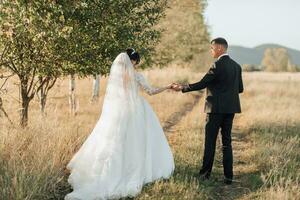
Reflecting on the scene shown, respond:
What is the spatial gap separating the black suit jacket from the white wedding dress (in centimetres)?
113

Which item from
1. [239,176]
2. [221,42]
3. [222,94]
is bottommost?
[239,176]

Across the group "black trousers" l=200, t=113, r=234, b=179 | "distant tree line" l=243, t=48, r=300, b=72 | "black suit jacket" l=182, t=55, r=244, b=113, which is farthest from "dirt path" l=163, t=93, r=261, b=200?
"distant tree line" l=243, t=48, r=300, b=72

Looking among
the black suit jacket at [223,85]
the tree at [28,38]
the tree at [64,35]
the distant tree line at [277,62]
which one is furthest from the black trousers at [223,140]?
the distant tree line at [277,62]

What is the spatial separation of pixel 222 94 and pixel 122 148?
231 centimetres

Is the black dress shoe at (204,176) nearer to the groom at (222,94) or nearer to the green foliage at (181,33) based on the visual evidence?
the groom at (222,94)

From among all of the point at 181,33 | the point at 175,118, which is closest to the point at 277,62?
the point at 181,33

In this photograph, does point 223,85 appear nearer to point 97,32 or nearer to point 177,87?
point 177,87

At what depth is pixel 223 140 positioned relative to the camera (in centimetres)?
1002

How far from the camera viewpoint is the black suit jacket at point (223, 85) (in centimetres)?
968

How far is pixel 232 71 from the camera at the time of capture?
9.72 m

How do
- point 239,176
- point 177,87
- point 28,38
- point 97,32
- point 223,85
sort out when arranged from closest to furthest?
point 223,85 < point 239,176 < point 177,87 < point 28,38 < point 97,32

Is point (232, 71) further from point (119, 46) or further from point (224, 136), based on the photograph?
point (119, 46)

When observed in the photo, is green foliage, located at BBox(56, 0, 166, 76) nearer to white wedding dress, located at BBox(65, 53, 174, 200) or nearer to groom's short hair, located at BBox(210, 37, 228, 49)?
white wedding dress, located at BBox(65, 53, 174, 200)

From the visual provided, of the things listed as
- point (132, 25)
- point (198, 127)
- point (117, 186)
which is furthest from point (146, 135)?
point (198, 127)
